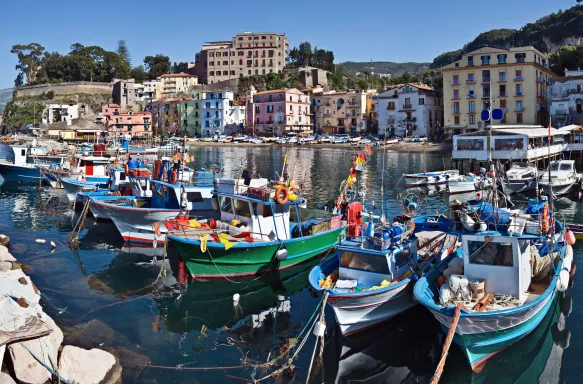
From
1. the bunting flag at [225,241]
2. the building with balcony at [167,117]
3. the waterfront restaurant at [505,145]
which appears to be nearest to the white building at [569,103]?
the waterfront restaurant at [505,145]

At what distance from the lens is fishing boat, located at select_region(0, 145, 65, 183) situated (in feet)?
130

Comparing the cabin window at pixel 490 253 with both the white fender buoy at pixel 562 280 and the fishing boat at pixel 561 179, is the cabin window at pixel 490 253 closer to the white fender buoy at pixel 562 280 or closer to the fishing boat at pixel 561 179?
the white fender buoy at pixel 562 280

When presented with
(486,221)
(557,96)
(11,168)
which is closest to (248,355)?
(486,221)

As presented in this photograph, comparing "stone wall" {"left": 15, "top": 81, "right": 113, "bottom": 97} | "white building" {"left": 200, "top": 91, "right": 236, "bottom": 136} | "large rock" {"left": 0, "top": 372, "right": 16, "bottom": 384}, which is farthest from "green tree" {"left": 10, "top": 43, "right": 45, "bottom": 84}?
"large rock" {"left": 0, "top": 372, "right": 16, "bottom": 384}

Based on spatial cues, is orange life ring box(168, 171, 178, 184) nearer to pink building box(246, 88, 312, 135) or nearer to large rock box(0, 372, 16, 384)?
large rock box(0, 372, 16, 384)

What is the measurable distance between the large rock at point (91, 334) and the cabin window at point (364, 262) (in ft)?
18.2

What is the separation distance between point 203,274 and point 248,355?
198 inches

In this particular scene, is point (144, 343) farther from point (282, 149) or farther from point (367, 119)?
point (367, 119)

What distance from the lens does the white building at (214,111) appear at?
92.1 m

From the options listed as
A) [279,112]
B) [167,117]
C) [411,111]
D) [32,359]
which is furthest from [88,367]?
[167,117]

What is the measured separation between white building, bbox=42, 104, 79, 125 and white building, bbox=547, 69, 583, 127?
274 feet

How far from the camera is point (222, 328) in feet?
42.6

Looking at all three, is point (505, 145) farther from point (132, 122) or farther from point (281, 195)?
point (132, 122)

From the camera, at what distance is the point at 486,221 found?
Result: 1165cm
